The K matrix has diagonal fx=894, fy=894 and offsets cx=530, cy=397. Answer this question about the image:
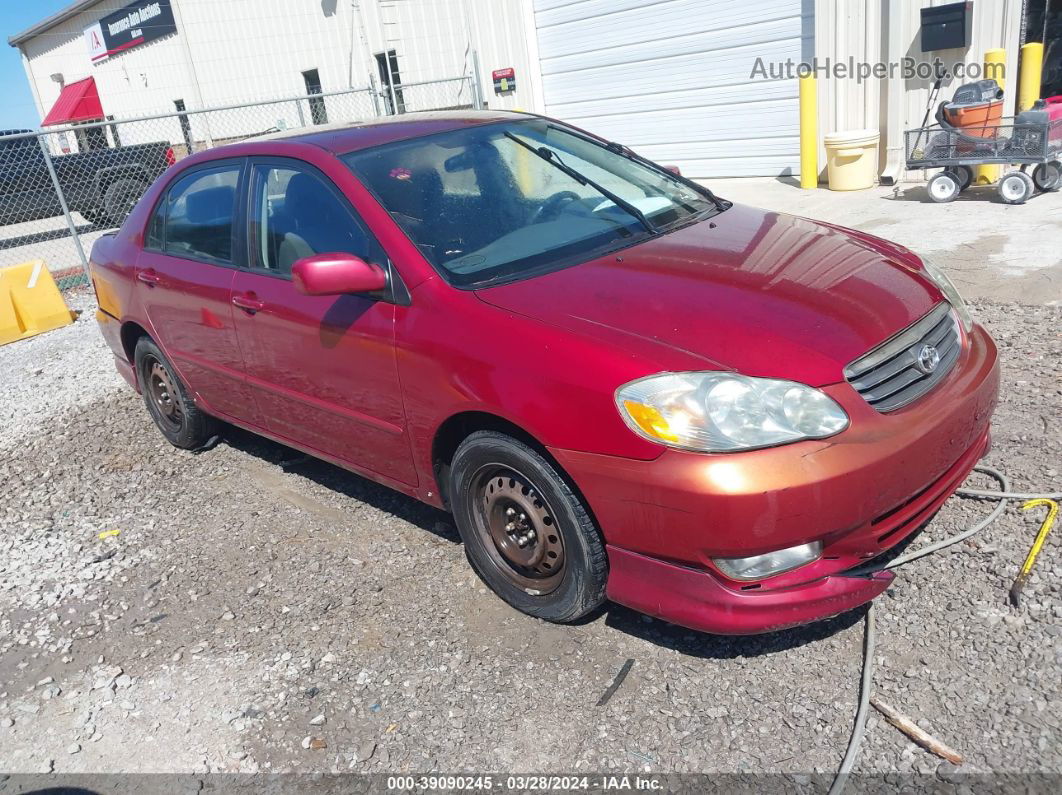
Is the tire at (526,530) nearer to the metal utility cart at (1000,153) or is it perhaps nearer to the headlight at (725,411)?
the headlight at (725,411)

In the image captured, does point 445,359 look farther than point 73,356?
No

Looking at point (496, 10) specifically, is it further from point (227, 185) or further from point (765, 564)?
point (765, 564)

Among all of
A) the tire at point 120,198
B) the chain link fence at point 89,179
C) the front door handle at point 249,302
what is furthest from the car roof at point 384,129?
the tire at point 120,198

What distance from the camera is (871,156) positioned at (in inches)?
383

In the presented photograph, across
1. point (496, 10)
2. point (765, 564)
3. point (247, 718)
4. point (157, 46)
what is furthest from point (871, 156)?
point (157, 46)

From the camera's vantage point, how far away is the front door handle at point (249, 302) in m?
4.01

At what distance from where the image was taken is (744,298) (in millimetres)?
2994

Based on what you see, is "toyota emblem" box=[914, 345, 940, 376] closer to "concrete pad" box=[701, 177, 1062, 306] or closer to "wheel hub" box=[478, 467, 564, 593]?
"wheel hub" box=[478, 467, 564, 593]

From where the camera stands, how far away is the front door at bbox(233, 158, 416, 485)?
351 cm

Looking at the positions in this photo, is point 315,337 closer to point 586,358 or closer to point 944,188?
point 586,358

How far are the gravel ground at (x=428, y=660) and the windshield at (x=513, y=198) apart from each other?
1.31 m

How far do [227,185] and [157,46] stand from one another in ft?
85.6

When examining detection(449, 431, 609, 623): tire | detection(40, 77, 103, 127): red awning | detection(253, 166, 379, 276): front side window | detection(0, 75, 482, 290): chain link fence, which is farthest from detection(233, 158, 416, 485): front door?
detection(40, 77, 103, 127): red awning

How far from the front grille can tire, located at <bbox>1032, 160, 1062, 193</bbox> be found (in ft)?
20.8
